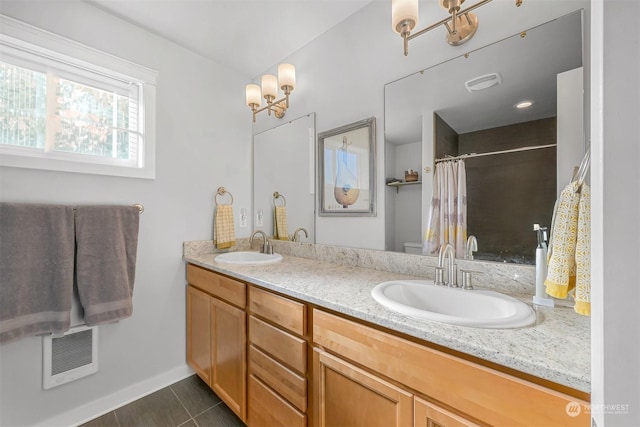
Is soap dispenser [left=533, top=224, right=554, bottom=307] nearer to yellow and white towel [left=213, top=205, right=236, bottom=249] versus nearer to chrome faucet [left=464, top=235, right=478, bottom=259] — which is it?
chrome faucet [left=464, top=235, right=478, bottom=259]

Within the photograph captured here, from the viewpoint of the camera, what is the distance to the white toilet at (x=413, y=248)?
1383mm

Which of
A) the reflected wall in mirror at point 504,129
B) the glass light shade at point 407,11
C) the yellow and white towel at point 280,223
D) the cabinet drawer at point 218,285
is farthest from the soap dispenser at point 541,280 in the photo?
the yellow and white towel at point 280,223

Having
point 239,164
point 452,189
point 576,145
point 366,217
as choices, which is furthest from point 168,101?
point 576,145

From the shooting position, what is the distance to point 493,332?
2.29 feet

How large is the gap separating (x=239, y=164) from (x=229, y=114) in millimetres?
438

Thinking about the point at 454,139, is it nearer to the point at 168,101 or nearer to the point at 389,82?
the point at 389,82

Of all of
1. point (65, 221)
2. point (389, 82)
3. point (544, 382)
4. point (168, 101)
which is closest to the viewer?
point (544, 382)

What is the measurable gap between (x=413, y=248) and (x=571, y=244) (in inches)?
27.4

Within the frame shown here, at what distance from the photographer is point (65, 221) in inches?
55.1

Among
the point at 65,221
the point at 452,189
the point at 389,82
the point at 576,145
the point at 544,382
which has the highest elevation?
the point at 389,82

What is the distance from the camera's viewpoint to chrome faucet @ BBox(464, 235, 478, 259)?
47.6 inches

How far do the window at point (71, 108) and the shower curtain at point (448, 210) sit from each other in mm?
1843

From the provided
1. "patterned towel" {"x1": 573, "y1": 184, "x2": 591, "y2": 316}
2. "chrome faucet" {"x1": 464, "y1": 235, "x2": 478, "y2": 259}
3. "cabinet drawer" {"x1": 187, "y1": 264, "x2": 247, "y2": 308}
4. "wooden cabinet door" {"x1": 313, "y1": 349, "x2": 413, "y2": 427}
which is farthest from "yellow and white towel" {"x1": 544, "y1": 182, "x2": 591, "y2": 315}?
"cabinet drawer" {"x1": 187, "y1": 264, "x2": 247, "y2": 308}

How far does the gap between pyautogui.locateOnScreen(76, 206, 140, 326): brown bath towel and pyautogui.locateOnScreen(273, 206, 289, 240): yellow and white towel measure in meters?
1.00
